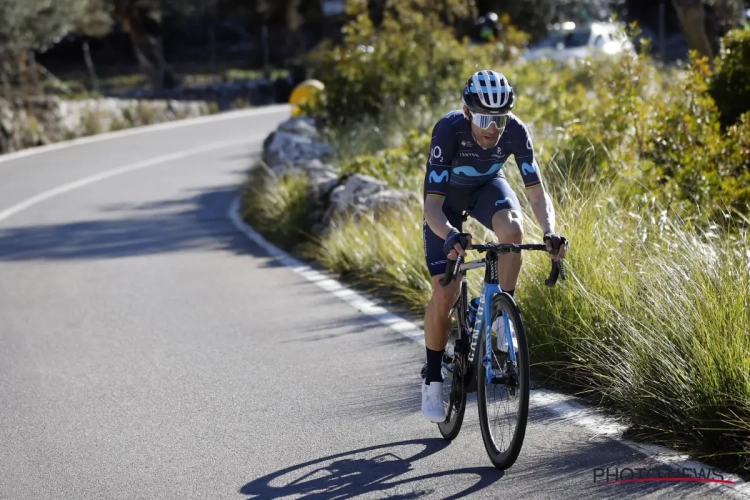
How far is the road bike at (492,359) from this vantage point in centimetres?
530

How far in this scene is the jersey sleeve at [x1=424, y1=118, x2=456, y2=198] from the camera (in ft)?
19.8

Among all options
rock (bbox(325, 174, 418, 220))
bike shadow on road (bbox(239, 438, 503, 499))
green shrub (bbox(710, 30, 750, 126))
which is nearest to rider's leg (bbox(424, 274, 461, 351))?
bike shadow on road (bbox(239, 438, 503, 499))

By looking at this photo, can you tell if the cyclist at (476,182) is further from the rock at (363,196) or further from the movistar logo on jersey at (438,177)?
the rock at (363,196)

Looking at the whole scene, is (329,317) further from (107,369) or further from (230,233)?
A: (230,233)

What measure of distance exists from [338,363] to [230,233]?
7585 mm

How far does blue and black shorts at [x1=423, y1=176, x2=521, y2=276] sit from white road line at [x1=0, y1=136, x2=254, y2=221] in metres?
12.6

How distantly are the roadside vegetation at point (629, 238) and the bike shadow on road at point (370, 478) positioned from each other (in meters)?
1.06

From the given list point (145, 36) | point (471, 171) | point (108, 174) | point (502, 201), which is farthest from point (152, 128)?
point (502, 201)

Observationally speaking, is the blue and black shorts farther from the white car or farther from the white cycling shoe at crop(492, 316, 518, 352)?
the white car

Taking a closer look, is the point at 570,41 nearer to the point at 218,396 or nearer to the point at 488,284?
the point at 218,396

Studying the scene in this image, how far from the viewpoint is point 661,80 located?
924 inches

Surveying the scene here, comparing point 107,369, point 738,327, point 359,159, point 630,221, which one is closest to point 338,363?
point 107,369

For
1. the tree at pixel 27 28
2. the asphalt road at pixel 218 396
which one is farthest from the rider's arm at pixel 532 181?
the tree at pixel 27 28

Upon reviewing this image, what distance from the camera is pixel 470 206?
6465mm
